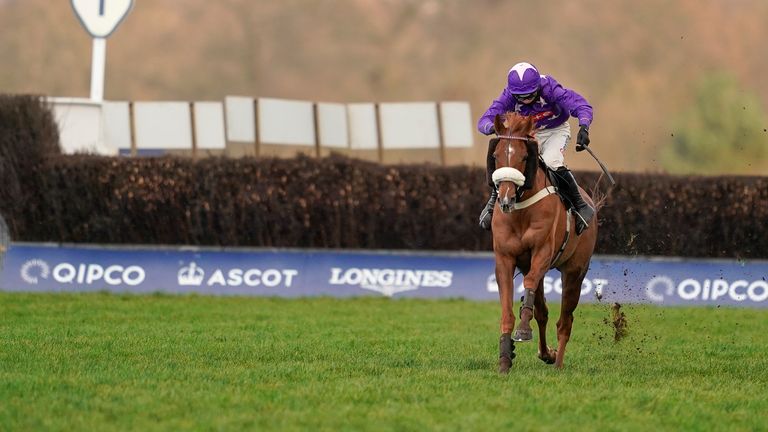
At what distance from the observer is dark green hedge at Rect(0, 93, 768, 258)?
19.9 m

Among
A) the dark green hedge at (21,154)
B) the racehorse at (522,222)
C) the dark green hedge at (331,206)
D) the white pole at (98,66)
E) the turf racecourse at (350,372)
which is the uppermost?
the white pole at (98,66)

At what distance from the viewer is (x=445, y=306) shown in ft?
58.6

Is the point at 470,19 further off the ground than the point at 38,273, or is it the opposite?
the point at 470,19

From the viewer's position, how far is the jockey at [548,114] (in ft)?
34.5

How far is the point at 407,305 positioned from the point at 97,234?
16.5 feet

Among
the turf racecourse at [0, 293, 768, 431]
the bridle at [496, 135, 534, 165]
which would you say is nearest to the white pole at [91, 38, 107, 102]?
the turf racecourse at [0, 293, 768, 431]

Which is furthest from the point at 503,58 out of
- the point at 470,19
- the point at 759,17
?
the point at 759,17

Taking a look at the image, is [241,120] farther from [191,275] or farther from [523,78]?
[523,78]

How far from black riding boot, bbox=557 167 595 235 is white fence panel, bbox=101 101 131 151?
45.1 ft

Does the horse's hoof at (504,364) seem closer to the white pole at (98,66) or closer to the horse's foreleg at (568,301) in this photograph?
the horse's foreleg at (568,301)

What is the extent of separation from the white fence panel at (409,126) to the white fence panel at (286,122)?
145 cm

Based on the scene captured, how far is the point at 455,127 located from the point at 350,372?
643 inches

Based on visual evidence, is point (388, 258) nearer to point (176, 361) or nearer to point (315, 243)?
point (315, 243)

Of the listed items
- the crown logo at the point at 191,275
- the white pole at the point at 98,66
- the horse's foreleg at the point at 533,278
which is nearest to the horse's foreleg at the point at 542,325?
the horse's foreleg at the point at 533,278
